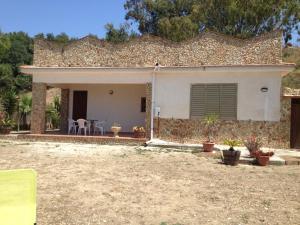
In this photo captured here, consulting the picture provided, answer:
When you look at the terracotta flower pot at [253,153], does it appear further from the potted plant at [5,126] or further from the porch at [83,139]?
the potted plant at [5,126]

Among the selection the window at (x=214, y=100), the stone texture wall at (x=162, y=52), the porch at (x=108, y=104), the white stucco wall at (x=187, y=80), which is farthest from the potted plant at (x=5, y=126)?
the window at (x=214, y=100)

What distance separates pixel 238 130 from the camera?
59.5 ft

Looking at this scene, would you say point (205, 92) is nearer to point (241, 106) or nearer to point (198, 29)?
point (241, 106)

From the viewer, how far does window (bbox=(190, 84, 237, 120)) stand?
18.2 meters

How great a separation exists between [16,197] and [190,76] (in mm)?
15512

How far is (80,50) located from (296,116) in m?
10.9

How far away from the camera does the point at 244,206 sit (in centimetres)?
784

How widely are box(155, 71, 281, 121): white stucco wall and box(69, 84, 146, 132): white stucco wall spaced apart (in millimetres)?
3665

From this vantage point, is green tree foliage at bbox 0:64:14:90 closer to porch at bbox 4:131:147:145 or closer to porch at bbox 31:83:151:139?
porch at bbox 31:83:151:139

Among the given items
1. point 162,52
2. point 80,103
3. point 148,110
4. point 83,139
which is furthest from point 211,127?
point 80,103

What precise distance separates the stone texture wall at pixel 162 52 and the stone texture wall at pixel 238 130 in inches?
101

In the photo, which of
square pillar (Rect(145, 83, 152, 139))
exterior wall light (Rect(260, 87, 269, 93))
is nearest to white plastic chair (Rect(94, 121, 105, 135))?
square pillar (Rect(145, 83, 152, 139))

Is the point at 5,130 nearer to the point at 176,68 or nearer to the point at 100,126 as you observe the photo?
the point at 100,126

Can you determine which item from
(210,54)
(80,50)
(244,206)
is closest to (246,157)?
(210,54)
